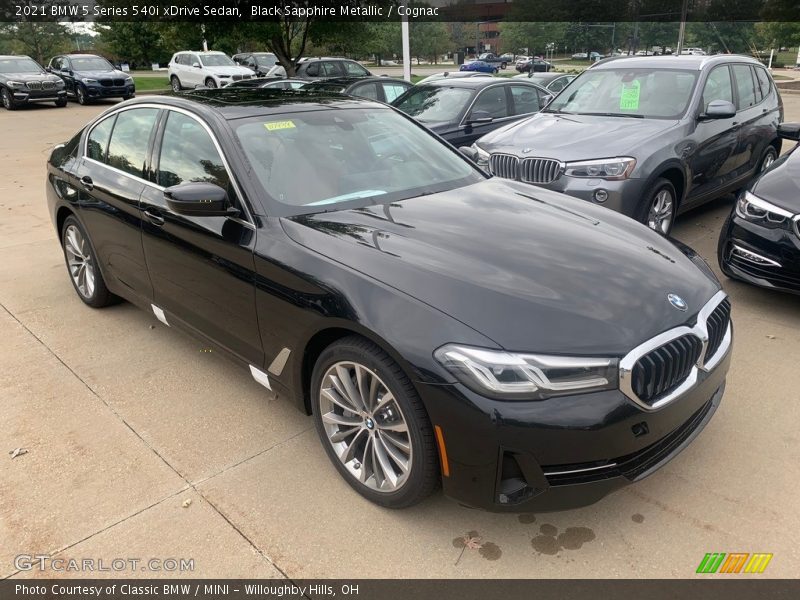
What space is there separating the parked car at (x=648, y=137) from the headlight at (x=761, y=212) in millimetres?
849

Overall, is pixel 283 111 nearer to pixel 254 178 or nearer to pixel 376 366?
pixel 254 178

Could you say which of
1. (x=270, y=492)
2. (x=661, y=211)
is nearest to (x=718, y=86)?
(x=661, y=211)

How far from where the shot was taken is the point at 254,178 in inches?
121

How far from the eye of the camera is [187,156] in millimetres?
3475

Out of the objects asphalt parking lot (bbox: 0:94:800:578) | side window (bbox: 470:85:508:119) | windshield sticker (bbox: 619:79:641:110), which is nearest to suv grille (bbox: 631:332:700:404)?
asphalt parking lot (bbox: 0:94:800:578)

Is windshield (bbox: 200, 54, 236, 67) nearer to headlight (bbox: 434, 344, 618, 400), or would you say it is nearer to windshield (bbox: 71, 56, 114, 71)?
windshield (bbox: 71, 56, 114, 71)

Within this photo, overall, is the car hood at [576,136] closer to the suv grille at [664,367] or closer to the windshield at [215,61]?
the suv grille at [664,367]

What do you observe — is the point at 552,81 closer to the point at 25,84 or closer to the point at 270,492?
the point at 270,492

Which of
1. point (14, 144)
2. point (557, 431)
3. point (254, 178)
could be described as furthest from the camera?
point (14, 144)

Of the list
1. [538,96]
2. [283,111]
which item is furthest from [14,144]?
[283,111]

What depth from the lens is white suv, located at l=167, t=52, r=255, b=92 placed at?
23.0m

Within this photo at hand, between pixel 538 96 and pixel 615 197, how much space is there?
517cm

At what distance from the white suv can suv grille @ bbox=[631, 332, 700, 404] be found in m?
22.6

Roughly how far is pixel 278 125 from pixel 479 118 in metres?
5.36
